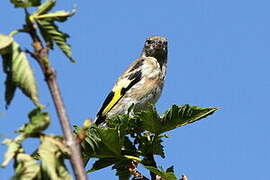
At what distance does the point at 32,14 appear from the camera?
5.62ft

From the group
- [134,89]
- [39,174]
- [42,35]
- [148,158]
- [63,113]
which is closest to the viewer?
[63,113]

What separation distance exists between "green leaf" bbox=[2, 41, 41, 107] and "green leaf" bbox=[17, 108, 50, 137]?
0.03m

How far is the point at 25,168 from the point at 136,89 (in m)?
8.83

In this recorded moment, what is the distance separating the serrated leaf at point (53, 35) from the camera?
1710 millimetres

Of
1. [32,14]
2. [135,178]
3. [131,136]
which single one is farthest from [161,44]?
[32,14]

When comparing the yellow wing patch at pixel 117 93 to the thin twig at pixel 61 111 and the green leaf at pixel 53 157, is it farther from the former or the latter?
the thin twig at pixel 61 111

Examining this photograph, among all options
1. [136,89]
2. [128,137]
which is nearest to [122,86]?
[136,89]

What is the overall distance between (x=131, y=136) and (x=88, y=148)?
24.4 inches

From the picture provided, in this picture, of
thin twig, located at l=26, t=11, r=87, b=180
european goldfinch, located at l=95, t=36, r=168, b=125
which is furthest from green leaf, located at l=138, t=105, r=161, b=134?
european goldfinch, located at l=95, t=36, r=168, b=125

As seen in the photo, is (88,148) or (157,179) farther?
(88,148)

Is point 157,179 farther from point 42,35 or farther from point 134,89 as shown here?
point 134,89

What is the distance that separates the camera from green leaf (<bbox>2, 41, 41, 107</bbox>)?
160 centimetres

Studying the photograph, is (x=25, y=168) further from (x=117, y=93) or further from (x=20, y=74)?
(x=117, y=93)

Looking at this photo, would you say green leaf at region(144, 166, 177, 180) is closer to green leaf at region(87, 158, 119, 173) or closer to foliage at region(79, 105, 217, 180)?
foliage at region(79, 105, 217, 180)
